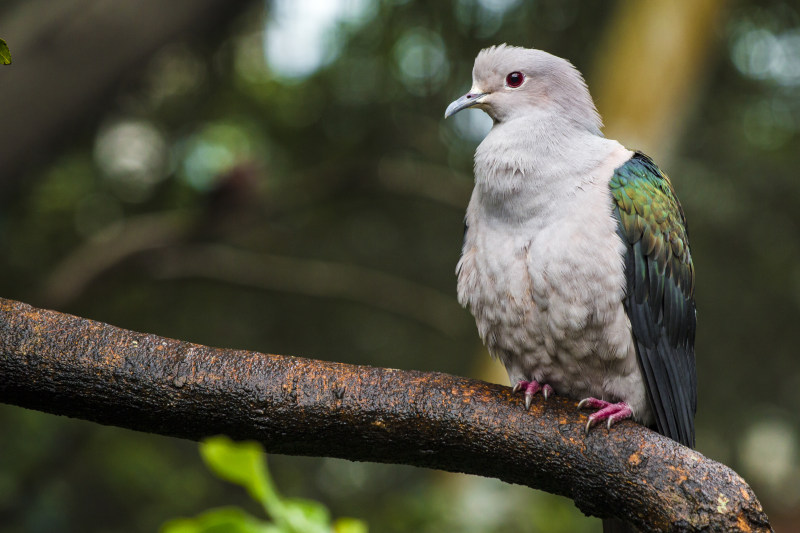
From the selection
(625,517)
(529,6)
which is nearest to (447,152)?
(529,6)

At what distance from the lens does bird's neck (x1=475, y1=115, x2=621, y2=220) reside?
279 centimetres

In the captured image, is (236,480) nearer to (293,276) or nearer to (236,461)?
(236,461)

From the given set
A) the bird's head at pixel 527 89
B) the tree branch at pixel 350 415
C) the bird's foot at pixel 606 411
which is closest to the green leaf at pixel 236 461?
the tree branch at pixel 350 415

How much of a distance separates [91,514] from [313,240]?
8.84ft

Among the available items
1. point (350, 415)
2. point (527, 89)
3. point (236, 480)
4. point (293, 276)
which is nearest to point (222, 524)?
point (236, 480)

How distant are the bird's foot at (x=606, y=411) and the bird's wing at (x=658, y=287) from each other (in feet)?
0.82

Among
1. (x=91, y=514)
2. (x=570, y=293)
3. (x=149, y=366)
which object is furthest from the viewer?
(x=91, y=514)

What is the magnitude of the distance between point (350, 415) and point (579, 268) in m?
0.90

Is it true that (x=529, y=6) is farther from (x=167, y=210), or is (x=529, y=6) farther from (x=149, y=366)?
(x=149, y=366)

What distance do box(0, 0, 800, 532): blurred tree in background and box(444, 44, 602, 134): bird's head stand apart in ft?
8.15

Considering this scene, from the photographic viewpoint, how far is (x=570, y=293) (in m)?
2.66

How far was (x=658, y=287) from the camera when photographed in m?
2.89

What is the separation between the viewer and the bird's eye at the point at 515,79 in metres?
3.19

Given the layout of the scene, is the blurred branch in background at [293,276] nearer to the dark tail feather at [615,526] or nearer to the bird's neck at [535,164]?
the bird's neck at [535,164]
